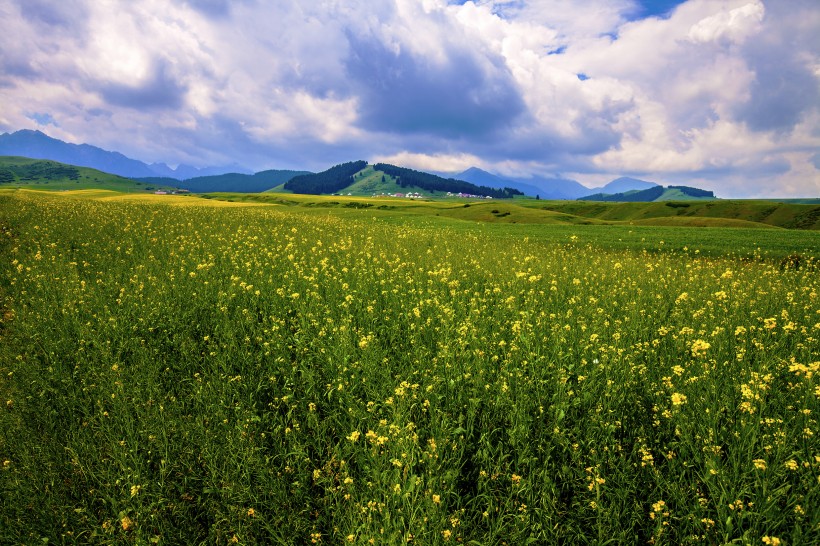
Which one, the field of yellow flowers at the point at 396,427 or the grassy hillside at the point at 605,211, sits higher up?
the grassy hillside at the point at 605,211

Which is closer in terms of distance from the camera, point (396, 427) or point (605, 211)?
point (396, 427)

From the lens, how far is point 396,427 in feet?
12.4

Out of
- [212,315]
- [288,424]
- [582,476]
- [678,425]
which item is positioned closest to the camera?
[582,476]

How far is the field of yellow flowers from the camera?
11.0 ft

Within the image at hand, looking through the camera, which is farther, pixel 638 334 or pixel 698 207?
pixel 698 207

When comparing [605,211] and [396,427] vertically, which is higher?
[605,211]

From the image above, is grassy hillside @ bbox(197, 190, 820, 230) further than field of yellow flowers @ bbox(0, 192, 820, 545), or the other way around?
grassy hillside @ bbox(197, 190, 820, 230)

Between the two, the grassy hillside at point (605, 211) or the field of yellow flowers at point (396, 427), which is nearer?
the field of yellow flowers at point (396, 427)

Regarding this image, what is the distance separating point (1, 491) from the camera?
4.04 meters

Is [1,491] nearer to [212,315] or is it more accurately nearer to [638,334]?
[212,315]

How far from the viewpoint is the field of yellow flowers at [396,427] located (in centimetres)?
336

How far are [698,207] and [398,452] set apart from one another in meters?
188

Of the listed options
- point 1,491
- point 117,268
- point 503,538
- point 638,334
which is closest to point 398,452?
point 503,538

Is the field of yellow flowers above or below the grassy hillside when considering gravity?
below
